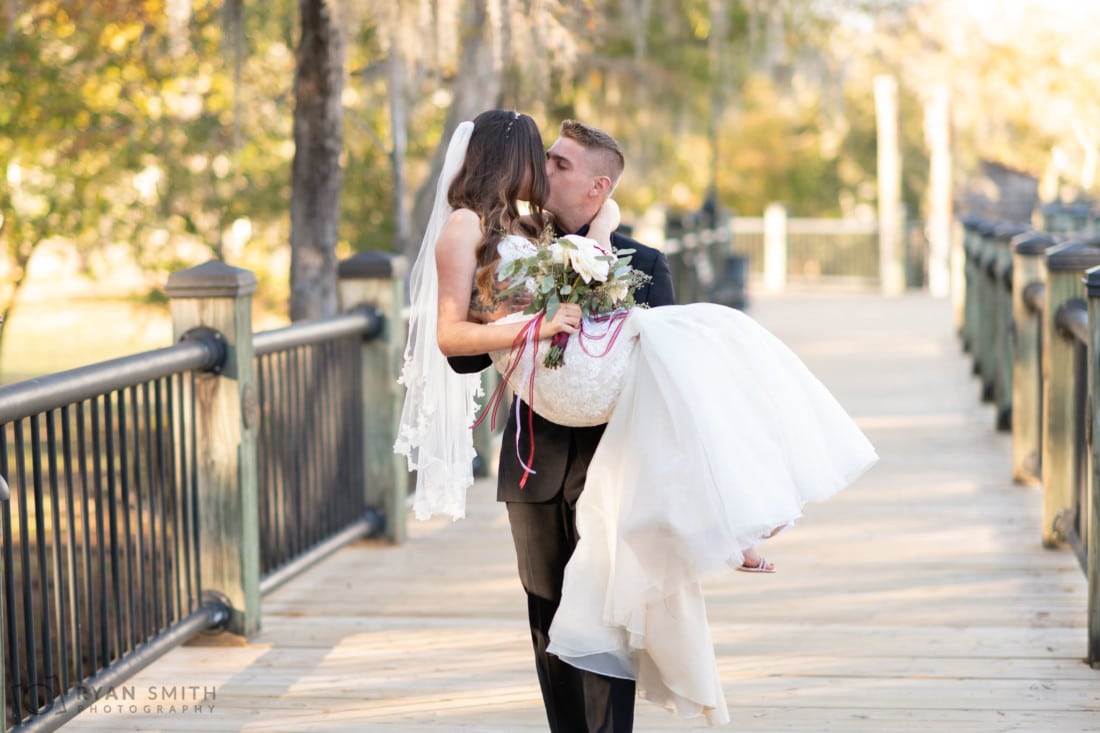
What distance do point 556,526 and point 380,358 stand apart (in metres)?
2.90

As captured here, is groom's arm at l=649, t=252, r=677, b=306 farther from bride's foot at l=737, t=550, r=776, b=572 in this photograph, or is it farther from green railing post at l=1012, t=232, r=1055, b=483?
green railing post at l=1012, t=232, r=1055, b=483

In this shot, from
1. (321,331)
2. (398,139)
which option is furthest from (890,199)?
(321,331)

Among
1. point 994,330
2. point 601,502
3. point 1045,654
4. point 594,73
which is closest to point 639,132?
point 594,73

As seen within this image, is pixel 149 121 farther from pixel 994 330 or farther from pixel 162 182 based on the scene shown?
pixel 994 330

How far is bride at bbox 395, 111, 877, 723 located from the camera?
3.23 m

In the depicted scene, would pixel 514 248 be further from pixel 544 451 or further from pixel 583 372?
pixel 544 451

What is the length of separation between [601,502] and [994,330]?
24.8 ft

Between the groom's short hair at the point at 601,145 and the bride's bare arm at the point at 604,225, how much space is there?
118 millimetres

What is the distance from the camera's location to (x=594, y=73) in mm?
13422

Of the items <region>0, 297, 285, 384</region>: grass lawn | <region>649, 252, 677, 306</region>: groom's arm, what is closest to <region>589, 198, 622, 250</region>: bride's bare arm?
<region>649, 252, 677, 306</region>: groom's arm

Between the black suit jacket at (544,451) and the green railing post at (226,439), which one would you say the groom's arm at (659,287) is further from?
the green railing post at (226,439)

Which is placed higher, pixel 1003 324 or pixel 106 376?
pixel 106 376

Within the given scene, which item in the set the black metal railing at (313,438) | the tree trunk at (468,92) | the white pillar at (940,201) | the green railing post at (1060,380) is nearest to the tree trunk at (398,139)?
the tree trunk at (468,92)

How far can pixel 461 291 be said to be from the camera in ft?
10.9
